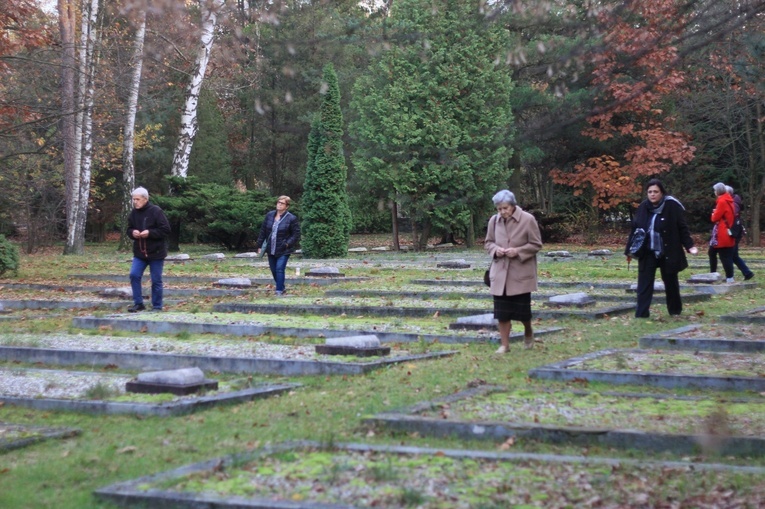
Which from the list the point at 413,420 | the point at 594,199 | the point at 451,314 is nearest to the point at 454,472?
the point at 413,420

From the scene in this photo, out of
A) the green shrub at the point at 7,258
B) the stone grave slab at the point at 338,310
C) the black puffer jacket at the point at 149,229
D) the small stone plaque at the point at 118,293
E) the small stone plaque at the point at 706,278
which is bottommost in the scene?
the stone grave slab at the point at 338,310

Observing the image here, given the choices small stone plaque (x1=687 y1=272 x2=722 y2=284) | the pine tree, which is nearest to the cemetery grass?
small stone plaque (x1=687 y1=272 x2=722 y2=284)

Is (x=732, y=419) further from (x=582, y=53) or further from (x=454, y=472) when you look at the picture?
(x=582, y=53)

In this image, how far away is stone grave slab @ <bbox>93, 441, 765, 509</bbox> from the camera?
16.7 feet

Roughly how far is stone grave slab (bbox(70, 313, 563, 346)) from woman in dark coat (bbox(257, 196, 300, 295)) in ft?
10.6

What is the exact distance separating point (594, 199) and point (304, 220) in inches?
458

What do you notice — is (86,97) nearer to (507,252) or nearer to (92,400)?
(507,252)

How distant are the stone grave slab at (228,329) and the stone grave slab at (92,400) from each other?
2062 mm

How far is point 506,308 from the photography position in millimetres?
10609

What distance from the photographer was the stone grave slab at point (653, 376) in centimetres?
815

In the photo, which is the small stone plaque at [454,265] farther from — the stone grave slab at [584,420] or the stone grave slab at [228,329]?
the stone grave slab at [584,420]

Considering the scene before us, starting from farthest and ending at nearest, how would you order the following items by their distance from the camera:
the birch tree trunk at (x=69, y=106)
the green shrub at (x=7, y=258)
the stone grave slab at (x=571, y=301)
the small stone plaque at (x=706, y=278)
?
the birch tree trunk at (x=69, y=106), the green shrub at (x=7, y=258), the small stone plaque at (x=706, y=278), the stone grave slab at (x=571, y=301)

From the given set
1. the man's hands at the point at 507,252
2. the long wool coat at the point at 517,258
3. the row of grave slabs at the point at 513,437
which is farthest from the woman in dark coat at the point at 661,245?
the row of grave slabs at the point at 513,437

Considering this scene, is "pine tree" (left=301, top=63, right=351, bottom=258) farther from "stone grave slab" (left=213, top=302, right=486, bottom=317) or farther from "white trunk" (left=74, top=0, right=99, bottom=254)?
"stone grave slab" (left=213, top=302, right=486, bottom=317)
